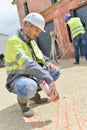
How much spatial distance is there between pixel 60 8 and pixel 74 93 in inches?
404

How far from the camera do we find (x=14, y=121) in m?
5.25

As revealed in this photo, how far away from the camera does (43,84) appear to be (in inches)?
183

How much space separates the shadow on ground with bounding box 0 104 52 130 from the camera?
487 cm

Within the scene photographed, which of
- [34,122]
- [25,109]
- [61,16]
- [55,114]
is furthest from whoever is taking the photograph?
[61,16]

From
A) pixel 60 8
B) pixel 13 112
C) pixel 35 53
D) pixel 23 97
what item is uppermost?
pixel 60 8

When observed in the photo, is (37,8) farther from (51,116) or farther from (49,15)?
(51,116)

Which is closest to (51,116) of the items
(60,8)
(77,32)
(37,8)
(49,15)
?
(77,32)

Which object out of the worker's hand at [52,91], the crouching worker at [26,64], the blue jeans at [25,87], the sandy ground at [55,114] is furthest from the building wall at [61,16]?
the worker's hand at [52,91]

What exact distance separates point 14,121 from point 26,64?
1014 mm

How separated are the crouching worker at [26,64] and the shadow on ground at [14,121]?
197 mm

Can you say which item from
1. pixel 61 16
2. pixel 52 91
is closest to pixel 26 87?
pixel 52 91

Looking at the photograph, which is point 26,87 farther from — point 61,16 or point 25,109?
point 61,16

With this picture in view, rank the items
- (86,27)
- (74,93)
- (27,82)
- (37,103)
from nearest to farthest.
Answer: (27,82)
(37,103)
(74,93)
(86,27)

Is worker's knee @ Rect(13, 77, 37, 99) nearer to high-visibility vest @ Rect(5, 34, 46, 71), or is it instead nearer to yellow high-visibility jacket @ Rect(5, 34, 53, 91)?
yellow high-visibility jacket @ Rect(5, 34, 53, 91)
